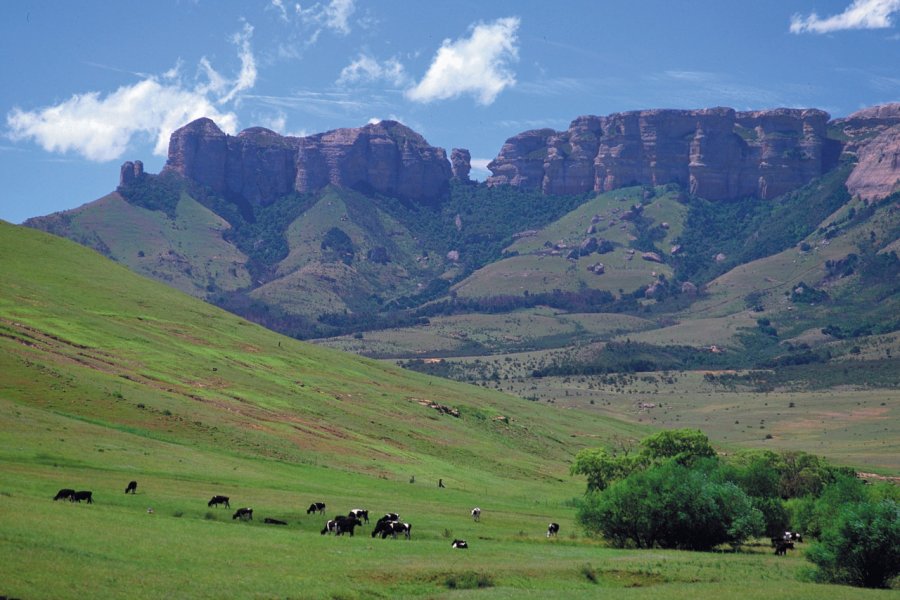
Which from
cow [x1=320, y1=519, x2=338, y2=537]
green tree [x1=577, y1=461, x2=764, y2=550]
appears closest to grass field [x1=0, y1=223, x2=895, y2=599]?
cow [x1=320, y1=519, x2=338, y2=537]

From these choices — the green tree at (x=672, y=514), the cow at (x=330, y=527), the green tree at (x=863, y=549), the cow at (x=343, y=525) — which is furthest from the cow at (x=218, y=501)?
the green tree at (x=863, y=549)

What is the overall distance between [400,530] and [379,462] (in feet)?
115

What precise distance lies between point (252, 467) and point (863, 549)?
4255cm

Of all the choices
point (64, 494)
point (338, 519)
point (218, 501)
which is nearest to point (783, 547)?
point (338, 519)

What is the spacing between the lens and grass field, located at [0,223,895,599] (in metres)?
46.3

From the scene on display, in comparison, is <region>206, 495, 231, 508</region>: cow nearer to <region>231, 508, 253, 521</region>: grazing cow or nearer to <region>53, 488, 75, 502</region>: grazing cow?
<region>231, 508, 253, 521</region>: grazing cow

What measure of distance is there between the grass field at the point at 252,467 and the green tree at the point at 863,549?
3150mm

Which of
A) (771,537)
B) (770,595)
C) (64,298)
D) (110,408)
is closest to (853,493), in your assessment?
(771,537)

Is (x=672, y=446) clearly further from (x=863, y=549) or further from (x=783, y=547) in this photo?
(x=863, y=549)

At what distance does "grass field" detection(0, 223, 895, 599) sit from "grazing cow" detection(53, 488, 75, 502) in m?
0.63

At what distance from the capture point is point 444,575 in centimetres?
4978

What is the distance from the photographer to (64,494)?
54.9 meters

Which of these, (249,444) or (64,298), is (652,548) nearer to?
(249,444)

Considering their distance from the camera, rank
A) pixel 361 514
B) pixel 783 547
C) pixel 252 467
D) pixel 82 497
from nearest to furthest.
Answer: pixel 82 497 < pixel 361 514 < pixel 783 547 < pixel 252 467
